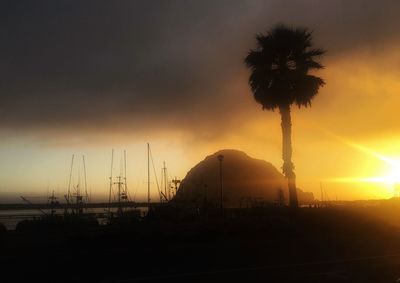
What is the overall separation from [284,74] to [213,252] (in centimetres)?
2056

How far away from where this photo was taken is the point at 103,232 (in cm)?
2658

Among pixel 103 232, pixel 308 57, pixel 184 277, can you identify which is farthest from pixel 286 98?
pixel 184 277

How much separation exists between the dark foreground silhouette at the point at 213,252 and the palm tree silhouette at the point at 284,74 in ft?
28.8

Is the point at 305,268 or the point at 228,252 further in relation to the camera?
the point at 228,252

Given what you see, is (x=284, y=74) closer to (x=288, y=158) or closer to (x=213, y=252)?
(x=288, y=158)

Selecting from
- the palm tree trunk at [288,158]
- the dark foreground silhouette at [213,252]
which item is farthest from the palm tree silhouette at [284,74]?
the dark foreground silhouette at [213,252]

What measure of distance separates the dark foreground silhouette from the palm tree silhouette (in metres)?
8.78

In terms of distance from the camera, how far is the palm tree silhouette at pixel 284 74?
126 ft

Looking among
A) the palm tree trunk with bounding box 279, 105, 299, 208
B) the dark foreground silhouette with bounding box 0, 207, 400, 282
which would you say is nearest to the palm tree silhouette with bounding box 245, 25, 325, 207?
the palm tree trunk with bounding box 279, 105, 299, 208

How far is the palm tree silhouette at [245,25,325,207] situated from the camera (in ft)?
126

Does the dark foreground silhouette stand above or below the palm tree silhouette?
below

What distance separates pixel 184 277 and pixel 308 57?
89.1 ft

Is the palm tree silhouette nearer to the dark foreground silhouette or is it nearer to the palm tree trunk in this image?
the palm tree trunk

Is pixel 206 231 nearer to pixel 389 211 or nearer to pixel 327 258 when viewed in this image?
pixel 327 258
